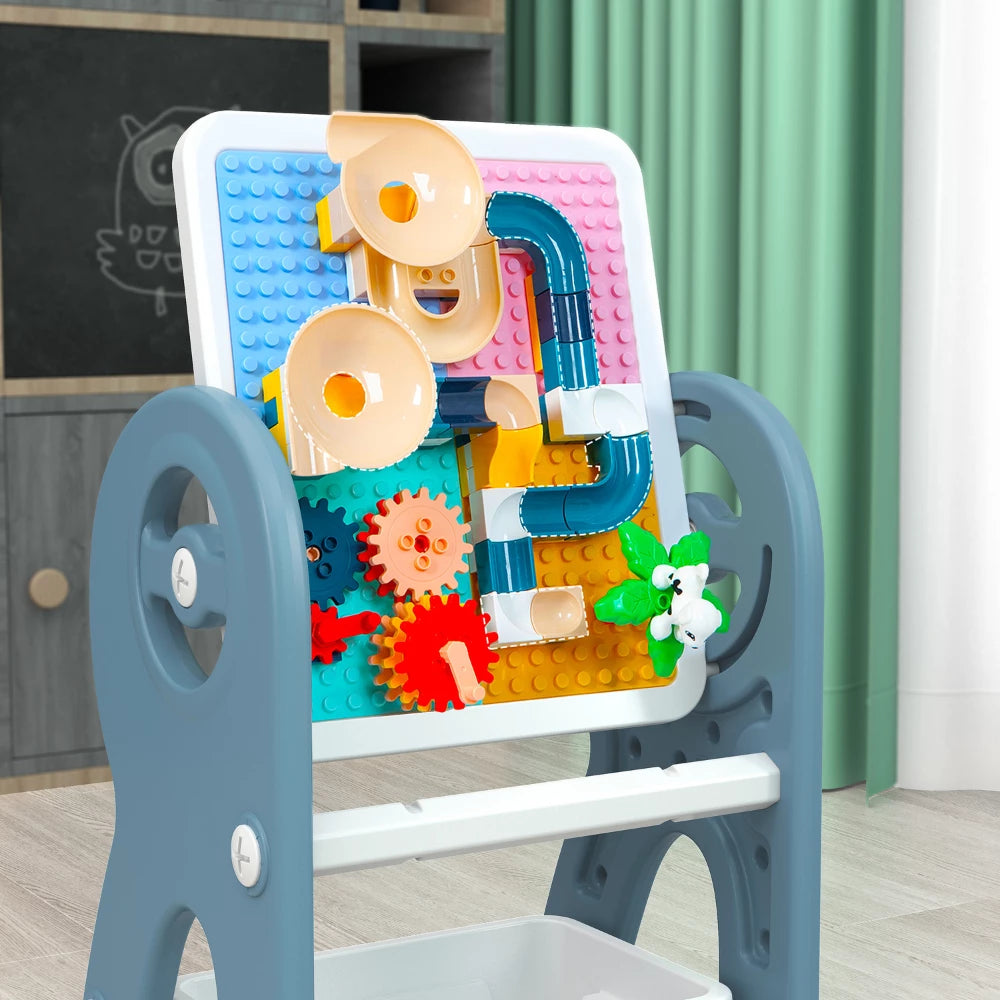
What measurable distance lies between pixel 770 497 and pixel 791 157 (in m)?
1.08

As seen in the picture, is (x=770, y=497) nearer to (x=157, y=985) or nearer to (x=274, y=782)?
(x=274, y=782)

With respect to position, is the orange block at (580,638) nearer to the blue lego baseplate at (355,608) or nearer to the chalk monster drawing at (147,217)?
the blue lego baseplate at (355,608)

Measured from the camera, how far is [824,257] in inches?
77.9

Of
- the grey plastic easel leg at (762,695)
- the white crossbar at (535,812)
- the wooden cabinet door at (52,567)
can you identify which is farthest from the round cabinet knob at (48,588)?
the white crossbar at (535,812)

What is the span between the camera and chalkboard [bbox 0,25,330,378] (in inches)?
79.3

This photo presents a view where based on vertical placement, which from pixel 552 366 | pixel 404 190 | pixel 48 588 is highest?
pixel 404 190

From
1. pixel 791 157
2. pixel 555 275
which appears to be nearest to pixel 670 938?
pixel 555 275

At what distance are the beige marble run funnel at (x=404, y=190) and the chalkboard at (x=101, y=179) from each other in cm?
113

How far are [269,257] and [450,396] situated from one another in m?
0.16

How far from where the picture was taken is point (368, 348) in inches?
38.2

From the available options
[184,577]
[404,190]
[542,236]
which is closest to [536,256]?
[542,236]

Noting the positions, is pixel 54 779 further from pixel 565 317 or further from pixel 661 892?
pixel 565 317

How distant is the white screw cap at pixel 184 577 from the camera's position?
0.93 meters

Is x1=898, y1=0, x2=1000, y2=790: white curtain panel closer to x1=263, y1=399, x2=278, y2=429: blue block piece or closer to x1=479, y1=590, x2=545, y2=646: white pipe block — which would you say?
x1=479, y1=590, x2=545, y2=646: white pipe block
